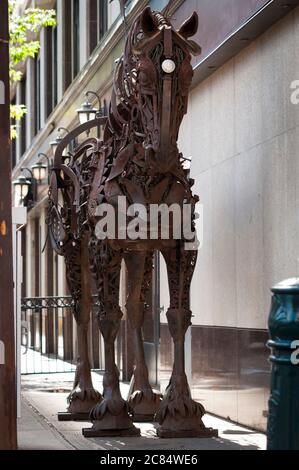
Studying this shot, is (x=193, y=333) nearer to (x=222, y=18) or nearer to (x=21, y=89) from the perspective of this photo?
(x=222, y=18)

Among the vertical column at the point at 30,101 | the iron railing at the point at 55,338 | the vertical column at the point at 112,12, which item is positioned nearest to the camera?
the vertical column at the point at 112,12

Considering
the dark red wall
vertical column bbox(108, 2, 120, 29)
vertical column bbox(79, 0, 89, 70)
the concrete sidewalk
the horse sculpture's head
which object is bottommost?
the concrete sidewalk

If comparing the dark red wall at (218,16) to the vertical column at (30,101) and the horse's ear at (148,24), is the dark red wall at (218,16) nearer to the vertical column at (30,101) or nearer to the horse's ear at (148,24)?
the horse's ear at (148,24)

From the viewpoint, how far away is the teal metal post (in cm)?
469

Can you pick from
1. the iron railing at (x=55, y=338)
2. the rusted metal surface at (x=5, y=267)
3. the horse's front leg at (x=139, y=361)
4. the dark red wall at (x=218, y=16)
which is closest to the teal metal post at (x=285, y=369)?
the rusted metal surface at (x=5, y=267)

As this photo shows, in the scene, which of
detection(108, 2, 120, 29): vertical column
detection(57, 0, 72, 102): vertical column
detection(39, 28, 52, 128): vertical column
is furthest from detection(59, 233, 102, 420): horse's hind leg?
detection(39, 28, 52, 128): vertical column

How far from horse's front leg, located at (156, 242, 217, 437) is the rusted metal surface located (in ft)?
10.4

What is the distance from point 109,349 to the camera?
10.1 metres

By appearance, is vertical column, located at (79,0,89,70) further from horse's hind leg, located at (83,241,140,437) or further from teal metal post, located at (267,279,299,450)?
teal metal post, located at (267,279,299,450)

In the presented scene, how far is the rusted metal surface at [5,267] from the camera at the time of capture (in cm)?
655

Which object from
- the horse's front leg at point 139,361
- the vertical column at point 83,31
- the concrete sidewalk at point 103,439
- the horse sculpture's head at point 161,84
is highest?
the vertical column at point 83,31

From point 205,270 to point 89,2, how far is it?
38.4ft

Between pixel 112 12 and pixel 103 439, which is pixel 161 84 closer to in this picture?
pixel 103 439

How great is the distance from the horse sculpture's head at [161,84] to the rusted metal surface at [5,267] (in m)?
2.21
